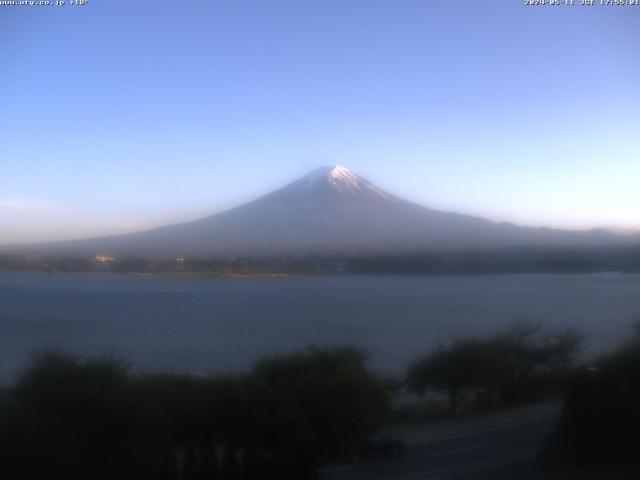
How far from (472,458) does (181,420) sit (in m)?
2.59

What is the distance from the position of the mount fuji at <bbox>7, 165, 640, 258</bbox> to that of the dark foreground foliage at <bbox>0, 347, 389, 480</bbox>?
327cm

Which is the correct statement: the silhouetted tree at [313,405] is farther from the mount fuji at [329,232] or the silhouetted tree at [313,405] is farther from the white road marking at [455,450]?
the mount fuji at [329,232]

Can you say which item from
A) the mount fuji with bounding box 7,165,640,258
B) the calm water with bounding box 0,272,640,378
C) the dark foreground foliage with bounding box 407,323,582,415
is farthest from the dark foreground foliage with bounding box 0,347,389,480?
the mount fuji with bounding box 7,165,640,258

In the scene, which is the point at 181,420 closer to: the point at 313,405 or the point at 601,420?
the point at 313,405

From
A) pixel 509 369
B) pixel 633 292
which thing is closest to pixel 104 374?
pixel 509 369

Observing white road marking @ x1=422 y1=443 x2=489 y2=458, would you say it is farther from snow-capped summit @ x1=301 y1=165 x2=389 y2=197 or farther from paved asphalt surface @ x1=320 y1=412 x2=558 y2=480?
snow-capped summit @ x1=301 y1=165 x2=389 y2=197

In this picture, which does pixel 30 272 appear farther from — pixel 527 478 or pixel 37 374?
pixel 527 478

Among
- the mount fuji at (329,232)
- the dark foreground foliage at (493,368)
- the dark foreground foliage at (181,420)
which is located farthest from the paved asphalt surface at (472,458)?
the mount fuji at (329,232)

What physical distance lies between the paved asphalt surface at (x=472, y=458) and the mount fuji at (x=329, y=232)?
147 inches

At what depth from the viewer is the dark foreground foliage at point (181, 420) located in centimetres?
584

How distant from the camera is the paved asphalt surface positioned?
5820 millimetres

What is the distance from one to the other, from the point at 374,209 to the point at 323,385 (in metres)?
5.07

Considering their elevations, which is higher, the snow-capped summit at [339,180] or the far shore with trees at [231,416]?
the snow-capped summit at [339,180]

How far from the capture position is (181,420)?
6270 millimetres
